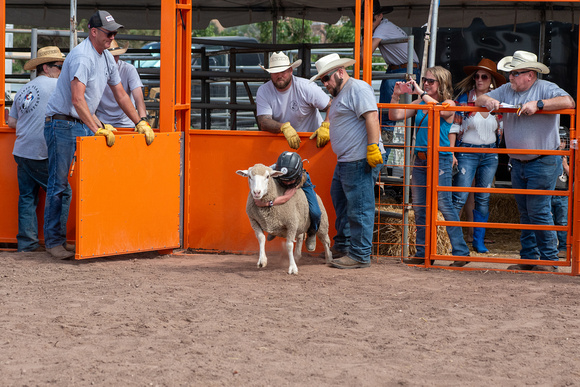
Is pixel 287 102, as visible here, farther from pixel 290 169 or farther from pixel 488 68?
pixel 488 68

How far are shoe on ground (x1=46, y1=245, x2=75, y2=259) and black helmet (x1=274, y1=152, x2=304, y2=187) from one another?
7.24 feet

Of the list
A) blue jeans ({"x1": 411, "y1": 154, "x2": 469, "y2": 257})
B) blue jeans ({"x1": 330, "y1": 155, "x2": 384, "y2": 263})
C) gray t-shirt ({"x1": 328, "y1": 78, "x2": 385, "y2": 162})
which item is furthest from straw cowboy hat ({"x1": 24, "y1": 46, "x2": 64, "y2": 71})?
blue jeans ({"x1": 411, "y1": 154, "x2": 469, "y2": 257})

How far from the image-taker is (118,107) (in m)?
8.16

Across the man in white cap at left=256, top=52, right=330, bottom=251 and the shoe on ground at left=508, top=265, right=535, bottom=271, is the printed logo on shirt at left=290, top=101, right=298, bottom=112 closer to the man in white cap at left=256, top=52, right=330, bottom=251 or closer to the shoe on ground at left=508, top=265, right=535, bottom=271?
the man in white cap at left=256, top=52, right=330, bottom=251

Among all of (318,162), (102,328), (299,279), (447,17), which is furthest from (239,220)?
(447,17)

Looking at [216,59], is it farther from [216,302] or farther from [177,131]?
[216,302]

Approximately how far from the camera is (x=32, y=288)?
20.5ft

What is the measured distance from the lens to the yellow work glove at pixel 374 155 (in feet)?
22.4

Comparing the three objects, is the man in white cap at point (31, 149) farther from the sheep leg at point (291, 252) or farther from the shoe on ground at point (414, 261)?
the shoe on ground at point (414, 261)

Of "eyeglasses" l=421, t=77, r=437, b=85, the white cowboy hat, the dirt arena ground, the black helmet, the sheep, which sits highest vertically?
the white cowboy hat

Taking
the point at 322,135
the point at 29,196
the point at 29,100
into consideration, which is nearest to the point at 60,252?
the point at 29,196

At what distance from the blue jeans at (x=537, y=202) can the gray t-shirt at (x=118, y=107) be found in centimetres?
396

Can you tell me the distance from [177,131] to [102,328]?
319 centimetres

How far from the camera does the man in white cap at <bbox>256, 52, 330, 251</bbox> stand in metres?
7.67
